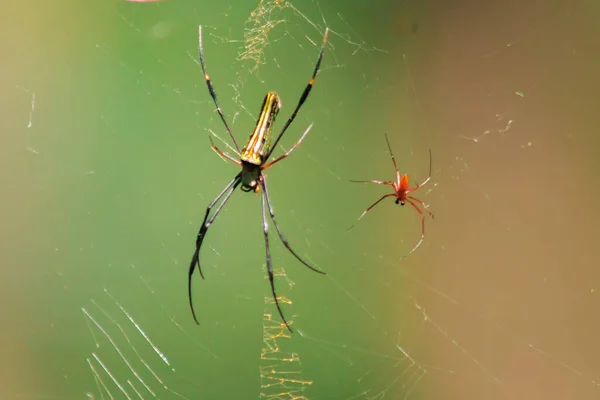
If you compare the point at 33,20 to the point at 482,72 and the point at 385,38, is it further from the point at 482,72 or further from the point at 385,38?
the point at 482,72

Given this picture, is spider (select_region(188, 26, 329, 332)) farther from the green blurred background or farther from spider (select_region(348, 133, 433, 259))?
spider (select_region(348, 133, 433, 259))

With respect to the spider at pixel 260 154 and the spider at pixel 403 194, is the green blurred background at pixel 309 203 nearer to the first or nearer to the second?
the spider at pixel 403 194

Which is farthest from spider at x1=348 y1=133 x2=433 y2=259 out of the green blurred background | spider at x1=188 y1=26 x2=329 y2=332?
spider at x1=188 y1=26 x2=329 y2=332

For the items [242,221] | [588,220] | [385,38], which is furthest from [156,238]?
[588,220]

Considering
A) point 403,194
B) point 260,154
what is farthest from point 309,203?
point 260,154

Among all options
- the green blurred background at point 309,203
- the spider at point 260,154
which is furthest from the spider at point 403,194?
the spider at point 260,154

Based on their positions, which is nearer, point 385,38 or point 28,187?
point 28,187

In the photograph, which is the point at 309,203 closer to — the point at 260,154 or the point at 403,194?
the point at 403,194

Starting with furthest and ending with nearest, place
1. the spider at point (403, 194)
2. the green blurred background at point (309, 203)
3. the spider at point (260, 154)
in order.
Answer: the spider at point (403, 194) < the green blurred background at point (309, 203) < the spider at point (260, 154)
